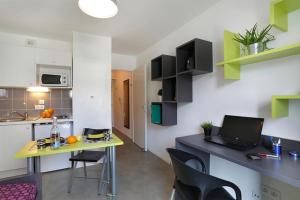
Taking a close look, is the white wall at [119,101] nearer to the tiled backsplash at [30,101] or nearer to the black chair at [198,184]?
the tiled backsplash at [30,101]

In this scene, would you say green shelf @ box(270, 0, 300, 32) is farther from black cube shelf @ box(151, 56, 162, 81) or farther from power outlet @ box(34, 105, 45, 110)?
power outlet @ box(34, 105, 45, 110)

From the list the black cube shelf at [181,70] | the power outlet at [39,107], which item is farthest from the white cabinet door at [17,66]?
the black cube shelf at [181,70]

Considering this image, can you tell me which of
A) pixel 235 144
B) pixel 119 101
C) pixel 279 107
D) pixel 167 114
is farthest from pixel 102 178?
pixel 119 101

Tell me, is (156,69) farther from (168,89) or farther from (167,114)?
(167,114)

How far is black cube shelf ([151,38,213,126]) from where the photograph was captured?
2.01 m

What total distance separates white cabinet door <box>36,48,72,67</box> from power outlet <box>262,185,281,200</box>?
137 inches

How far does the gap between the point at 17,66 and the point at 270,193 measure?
399 centimetres

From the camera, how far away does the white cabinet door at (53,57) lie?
9.66 feet

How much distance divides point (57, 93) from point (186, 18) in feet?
9.67

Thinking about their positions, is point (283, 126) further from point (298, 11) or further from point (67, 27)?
point (67, 27)

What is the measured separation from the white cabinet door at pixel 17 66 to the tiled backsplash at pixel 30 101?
41 centimetres

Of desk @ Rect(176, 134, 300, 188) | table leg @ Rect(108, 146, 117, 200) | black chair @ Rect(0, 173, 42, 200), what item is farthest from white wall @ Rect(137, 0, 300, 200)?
black chair @ Rect(0, 173, 42, 200)

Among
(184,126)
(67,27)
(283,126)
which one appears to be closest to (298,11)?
(283,126)

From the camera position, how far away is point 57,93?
342cm
